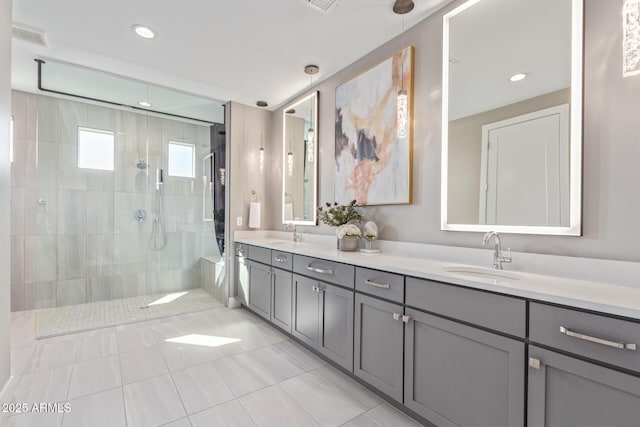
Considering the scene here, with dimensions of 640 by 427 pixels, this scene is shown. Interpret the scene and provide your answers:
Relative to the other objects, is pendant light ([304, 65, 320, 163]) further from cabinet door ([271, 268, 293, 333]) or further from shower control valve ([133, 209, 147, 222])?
shower control valve ([133, 209, 147, 222])

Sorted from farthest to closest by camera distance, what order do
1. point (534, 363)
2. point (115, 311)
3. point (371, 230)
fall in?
point (115, 311)
point (371, 230)
point (534, 363)

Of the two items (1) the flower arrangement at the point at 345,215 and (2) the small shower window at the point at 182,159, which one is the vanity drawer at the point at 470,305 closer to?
(1) the flower arrangement at the point at 345,215

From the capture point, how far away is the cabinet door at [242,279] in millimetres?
3377

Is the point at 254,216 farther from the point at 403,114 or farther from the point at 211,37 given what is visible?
the point at 403,114

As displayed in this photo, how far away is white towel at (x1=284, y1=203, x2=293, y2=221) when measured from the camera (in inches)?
141

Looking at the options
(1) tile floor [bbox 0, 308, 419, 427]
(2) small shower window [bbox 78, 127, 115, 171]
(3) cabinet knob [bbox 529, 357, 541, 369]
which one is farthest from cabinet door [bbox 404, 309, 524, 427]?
(2) small shower window [bbox 78, 127, 115, 171]

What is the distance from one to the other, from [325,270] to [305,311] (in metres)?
0.48

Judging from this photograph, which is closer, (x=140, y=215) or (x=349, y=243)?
(x=349, y=243)

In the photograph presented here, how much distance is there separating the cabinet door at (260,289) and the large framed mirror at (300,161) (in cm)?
72

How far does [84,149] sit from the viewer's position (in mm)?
3350

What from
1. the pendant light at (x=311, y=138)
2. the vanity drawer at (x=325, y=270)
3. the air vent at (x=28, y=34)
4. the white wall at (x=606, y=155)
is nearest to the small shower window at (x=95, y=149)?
the air vent at (x=28, y=34)

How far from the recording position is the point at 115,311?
3.34 m

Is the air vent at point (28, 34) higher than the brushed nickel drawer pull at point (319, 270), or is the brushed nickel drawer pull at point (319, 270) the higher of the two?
the air vent at point (28, 34)

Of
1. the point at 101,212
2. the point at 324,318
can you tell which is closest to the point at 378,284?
the point at 324,318
